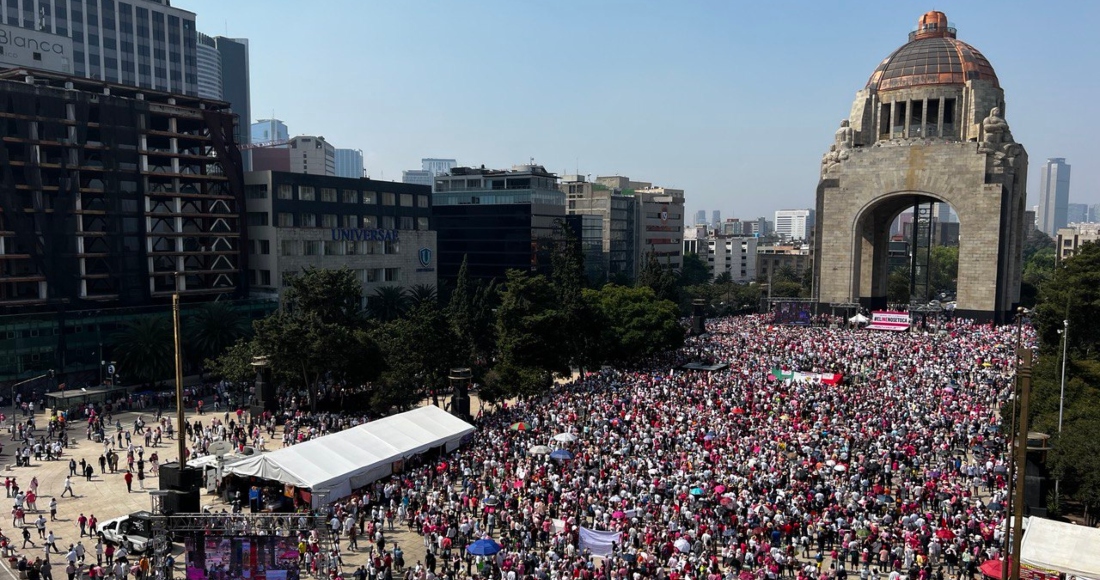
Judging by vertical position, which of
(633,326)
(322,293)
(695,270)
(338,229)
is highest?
(338,229)

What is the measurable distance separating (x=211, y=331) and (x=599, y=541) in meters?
42.2

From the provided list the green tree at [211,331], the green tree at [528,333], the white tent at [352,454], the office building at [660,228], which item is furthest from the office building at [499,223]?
the white tent at [352,454]

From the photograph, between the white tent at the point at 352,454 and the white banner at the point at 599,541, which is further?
the white tent at the point at 352,454

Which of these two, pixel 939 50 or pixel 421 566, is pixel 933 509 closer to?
pixel 421 566

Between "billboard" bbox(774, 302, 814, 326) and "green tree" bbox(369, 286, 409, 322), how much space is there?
3552 centimetres

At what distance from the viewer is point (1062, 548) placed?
19875mm

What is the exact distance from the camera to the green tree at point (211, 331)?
184ft

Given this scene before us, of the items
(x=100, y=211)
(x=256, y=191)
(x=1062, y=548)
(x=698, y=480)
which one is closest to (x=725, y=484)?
(x=698, y=480)

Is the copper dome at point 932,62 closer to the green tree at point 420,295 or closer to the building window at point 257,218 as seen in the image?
the green tree at point 420,295

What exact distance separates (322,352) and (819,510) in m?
26.9

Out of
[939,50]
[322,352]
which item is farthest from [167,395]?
[939,50]

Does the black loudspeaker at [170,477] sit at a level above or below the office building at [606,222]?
below

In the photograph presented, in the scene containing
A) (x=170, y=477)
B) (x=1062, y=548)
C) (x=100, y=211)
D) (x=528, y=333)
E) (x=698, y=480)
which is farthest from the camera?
(x=100, y=211)

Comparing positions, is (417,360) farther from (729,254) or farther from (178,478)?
(729,254)
